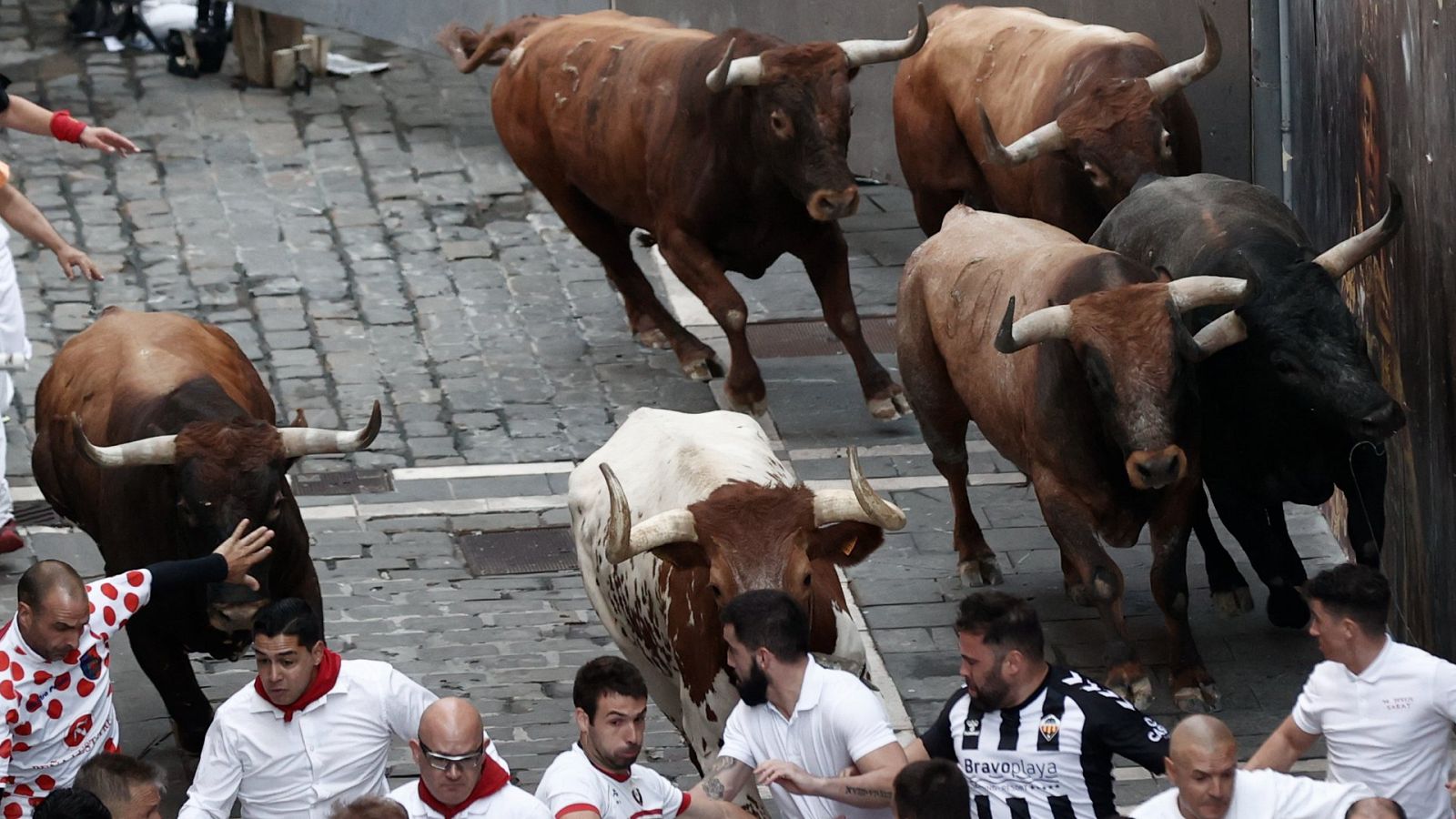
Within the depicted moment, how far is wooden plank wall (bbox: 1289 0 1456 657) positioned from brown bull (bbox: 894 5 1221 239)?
92 cm

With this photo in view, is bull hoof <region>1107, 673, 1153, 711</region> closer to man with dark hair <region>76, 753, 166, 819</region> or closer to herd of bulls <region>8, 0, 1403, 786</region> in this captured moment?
herd of bulls <region>8, 0, 1403, 786</region>

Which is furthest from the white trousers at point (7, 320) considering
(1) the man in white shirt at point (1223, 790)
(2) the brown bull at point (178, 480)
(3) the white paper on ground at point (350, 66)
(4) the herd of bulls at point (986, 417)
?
(3) the white paper on ground at point (350, 66)

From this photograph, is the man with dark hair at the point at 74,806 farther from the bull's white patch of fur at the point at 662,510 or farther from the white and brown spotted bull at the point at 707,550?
the bull's white patch of fur at the point at 662,510

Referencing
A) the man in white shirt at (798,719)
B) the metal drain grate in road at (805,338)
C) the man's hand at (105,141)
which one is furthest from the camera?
the metal drain grate in road at (805,338)

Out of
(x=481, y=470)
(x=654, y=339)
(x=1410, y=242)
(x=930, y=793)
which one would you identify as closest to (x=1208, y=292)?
(x=1410, y=242)

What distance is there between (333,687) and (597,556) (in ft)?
6.00

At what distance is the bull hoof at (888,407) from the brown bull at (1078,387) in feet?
6.46

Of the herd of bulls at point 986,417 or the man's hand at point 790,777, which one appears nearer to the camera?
the man's hand at point 790,777

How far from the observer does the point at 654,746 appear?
9.15 metres

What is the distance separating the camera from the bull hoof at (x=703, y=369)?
1364 centimetres

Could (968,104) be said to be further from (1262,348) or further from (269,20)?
(269,20)

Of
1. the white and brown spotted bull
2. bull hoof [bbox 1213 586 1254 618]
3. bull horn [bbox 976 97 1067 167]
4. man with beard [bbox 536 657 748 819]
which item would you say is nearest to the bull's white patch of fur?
the white and brown spotted bull

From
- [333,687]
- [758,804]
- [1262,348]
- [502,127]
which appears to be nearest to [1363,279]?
[1262,348]

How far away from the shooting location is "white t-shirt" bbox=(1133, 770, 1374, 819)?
6.02 metres
